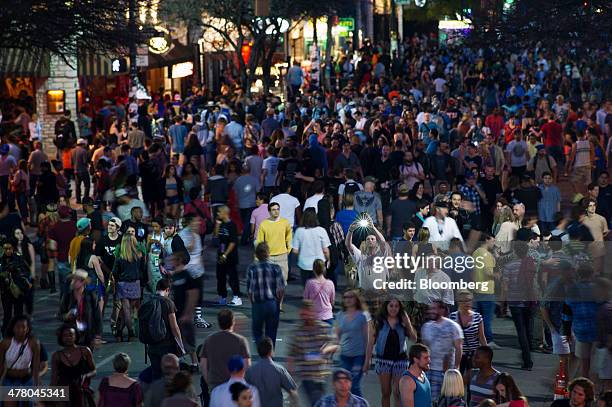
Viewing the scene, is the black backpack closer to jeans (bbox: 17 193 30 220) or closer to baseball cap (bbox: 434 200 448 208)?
baseball cap (bbox: 434 200 448 208)

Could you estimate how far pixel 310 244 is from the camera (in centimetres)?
1767

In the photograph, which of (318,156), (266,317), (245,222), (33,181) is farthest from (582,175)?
(266,317)

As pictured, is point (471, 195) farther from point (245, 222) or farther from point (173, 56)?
point (173, 56)

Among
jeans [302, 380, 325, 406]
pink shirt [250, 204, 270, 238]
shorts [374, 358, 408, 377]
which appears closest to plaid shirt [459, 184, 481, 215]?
pink shirt [250, 204, 270, 238]

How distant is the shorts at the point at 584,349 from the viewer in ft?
47.2

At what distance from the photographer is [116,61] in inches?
1393

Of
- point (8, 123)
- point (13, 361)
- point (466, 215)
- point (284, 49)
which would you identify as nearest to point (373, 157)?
point (466, 215)

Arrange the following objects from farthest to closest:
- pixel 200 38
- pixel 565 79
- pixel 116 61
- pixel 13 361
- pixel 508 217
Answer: pixel 200 38, pixel 565 79, pixel 116 61, pixel 508 217, pixel 13 361

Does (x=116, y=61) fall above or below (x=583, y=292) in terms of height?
above

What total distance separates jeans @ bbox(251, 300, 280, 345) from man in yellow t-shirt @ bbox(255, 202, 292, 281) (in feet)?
8.48

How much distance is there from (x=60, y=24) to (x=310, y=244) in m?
10.1

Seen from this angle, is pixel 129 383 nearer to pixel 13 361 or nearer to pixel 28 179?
pixel 13 361

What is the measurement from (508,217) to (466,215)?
46.9 inches

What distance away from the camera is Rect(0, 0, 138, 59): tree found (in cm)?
2512
